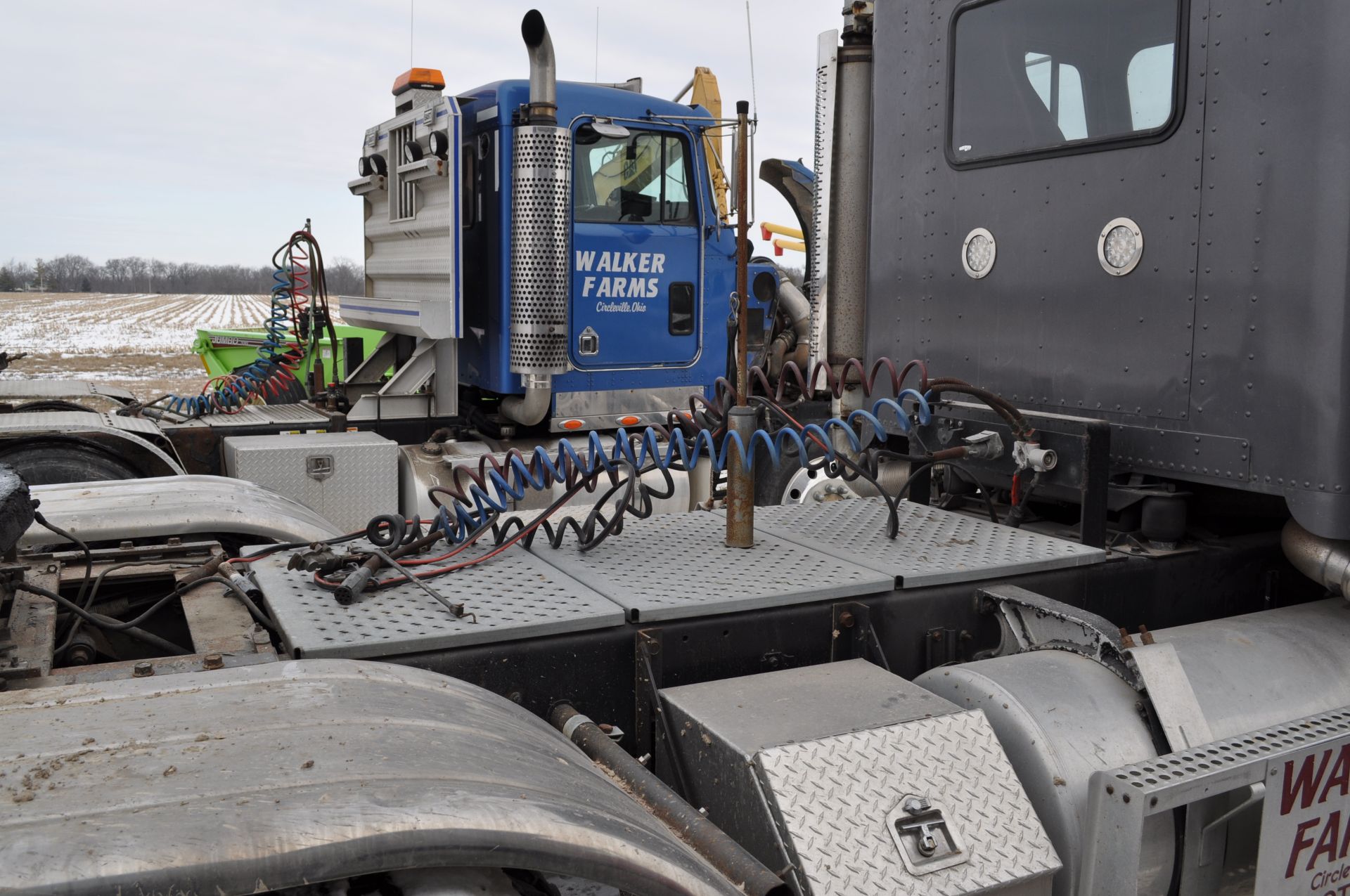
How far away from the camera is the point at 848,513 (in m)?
3.47

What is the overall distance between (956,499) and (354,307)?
19.1 feet

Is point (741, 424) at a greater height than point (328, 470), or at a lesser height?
greater

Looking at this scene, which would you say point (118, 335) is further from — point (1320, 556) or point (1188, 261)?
point (1320, 556)

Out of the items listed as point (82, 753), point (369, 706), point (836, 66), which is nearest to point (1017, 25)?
point (836, 66)

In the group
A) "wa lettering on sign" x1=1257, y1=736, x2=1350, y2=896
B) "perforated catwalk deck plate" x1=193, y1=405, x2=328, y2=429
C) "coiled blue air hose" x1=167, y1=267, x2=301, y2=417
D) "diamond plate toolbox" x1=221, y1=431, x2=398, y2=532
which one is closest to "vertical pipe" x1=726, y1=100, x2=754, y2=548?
"wa lettering on sign" x1=1257, y1=736, x2=1350, y2=896

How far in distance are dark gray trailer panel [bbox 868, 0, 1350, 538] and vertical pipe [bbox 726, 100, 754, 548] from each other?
90cm

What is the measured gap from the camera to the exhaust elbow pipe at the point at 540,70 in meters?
6.33

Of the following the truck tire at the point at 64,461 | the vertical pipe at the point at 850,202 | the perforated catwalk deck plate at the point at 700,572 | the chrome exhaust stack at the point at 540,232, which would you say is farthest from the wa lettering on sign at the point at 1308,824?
the chrome exhaust stack at the point at 540,232

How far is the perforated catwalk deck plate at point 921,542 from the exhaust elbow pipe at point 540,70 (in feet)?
12.6

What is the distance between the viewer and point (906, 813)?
197cm

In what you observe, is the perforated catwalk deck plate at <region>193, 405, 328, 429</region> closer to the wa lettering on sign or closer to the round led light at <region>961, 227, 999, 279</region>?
the round led light at <region>961, 227, 999, 279</region>

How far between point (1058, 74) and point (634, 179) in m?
4.49

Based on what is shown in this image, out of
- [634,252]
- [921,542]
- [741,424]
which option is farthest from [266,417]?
[921,542]

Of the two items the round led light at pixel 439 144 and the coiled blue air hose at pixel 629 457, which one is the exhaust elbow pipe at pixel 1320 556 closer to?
the coiled blue air hose at pixel 629 457
